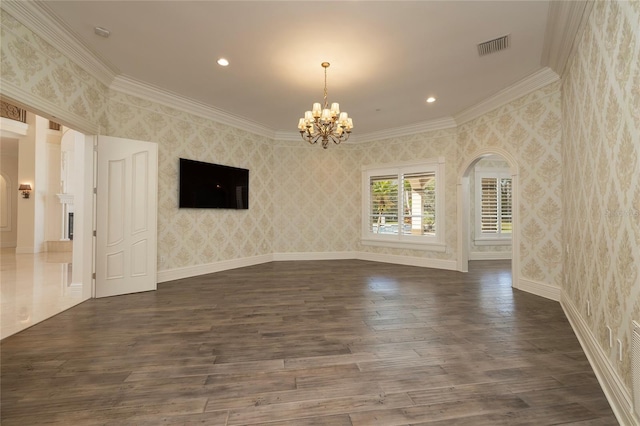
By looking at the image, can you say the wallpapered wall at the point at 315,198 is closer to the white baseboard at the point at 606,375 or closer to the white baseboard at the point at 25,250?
the white baseboard at the point at 606,375

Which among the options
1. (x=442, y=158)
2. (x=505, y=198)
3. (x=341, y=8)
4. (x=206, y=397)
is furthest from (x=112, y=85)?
(x=505, y=198)

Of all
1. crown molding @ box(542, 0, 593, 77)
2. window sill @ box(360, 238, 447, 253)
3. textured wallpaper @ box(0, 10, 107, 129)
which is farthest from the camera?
window sill @ box(360, 238, 447, 253)

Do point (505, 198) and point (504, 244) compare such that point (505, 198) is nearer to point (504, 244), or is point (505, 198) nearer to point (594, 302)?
point (504, 244)

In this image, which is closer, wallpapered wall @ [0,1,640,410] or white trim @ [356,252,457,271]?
wallpapered wall @ [0,1,640,410]

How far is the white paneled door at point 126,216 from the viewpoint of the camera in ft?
13.5

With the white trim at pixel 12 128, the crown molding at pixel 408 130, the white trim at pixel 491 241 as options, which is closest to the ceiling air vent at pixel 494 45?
the crown molding at pixel 408 130

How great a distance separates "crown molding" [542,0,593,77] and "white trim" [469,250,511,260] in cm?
506

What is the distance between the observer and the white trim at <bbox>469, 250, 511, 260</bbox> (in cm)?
774

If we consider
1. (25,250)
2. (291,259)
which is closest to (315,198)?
(291,259)

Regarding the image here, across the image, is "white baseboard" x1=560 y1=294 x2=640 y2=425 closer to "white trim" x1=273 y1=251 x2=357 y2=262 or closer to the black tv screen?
"white trim" x1=273 y1=251 x2=357 y2=262

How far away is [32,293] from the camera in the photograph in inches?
167

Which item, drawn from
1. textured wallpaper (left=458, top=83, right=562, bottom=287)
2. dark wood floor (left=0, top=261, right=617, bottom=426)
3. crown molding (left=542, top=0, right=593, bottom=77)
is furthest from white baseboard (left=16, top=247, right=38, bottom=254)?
crown molding (left=542, top=0, right=593, bottom=77)

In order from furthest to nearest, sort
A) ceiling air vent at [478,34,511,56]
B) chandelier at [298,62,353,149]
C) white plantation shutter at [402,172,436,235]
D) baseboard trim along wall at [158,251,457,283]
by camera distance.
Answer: white plantation shutter at [402,172,436,235], baseboard trim along wall at [158,251,457,283], chandelier at [298,62,353,149], ceiling air vent at [478,34,511,56]

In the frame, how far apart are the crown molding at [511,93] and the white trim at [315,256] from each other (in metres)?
4.10
